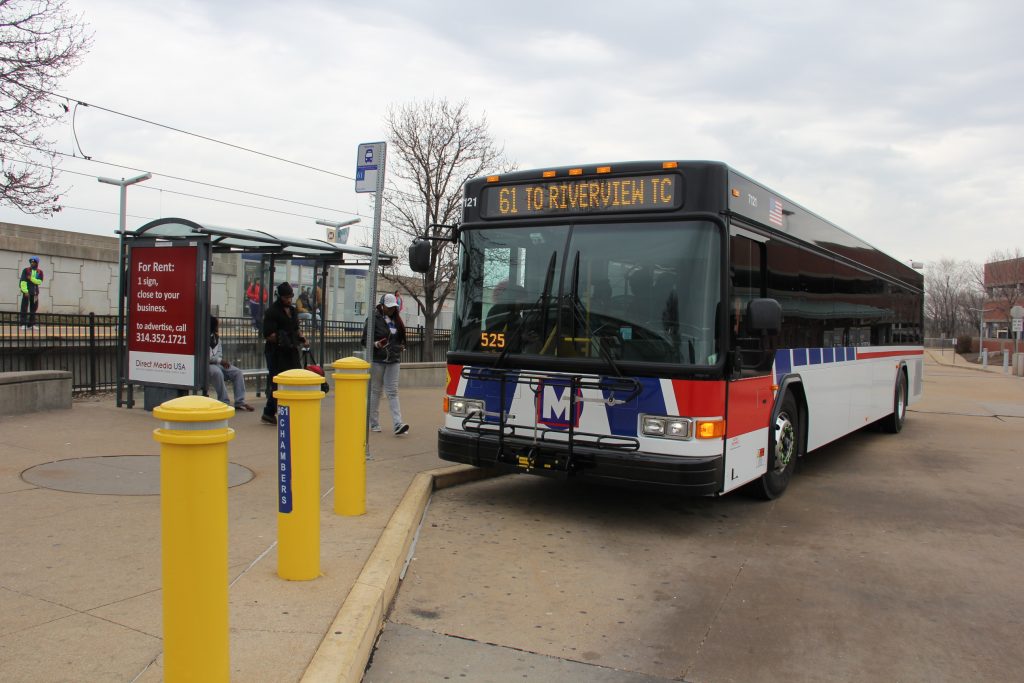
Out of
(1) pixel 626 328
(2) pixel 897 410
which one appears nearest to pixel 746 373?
(1) pixel 626 328

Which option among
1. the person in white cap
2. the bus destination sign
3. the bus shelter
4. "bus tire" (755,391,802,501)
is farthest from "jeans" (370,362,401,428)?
"bus tire" (755,391,802,501)

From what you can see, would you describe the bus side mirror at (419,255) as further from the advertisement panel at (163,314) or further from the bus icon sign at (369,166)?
the advertisement panel at (163,314)

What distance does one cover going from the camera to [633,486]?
640cm

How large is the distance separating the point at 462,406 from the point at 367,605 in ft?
10.3

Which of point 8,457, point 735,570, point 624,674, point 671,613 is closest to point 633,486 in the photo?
point 735,570

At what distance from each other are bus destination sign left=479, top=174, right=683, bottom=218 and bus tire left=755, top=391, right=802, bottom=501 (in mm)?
2480

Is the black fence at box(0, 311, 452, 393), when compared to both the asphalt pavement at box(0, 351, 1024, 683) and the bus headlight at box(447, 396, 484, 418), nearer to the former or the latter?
the asphalt pavement at box(0, 351, 1024, 683)

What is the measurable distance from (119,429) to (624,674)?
7464 mm

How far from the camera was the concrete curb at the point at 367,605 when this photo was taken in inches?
141

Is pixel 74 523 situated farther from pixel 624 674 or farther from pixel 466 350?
pixel 624 674

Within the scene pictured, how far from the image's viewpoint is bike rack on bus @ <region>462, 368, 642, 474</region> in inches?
255

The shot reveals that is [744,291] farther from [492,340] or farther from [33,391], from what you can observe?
[33,391]

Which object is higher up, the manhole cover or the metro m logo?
the metro m logo

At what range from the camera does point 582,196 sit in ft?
23.0
